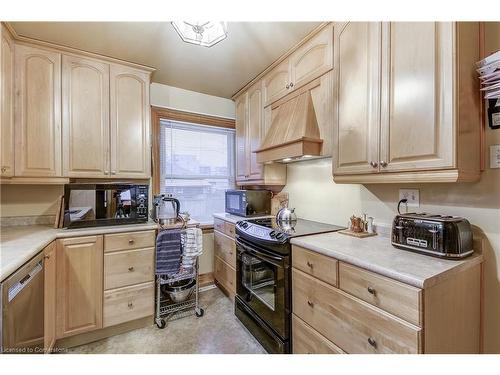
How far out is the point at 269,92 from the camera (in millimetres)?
2307

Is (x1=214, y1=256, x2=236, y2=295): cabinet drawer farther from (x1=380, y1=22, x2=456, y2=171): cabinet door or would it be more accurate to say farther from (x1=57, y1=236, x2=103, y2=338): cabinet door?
(x1=380, y1=22, x2=456, y2=171): cabinet door

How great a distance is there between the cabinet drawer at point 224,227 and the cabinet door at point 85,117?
4.00 ft

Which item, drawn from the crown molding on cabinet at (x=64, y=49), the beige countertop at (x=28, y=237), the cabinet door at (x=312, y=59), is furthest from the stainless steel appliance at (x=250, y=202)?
the crown molding on cabinet at (x=64, y=49)

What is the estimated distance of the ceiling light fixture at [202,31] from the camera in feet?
4.69

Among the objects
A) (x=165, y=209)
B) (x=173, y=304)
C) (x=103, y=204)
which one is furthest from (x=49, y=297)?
(x=165, y=209)

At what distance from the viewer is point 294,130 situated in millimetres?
1813

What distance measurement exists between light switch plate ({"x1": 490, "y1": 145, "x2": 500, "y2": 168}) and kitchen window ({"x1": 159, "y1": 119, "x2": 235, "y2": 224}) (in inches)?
96.2

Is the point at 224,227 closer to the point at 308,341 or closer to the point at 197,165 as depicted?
the point at 197,165

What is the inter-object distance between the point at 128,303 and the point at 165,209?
2.95 feet

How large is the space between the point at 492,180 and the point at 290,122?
1.26 meters

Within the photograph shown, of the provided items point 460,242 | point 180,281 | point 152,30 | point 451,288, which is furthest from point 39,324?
point 460,242

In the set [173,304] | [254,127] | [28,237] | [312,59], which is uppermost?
[312,59]

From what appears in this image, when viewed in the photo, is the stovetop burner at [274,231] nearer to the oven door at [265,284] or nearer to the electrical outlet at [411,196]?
the oven door at [265,284]

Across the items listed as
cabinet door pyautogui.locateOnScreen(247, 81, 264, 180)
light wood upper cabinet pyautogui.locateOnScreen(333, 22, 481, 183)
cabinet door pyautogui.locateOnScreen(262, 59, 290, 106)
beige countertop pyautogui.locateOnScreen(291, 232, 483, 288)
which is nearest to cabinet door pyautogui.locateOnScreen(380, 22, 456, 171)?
light wood upper cabinet pyautogui.locateOnScreen(333, 22, 481, 183)
